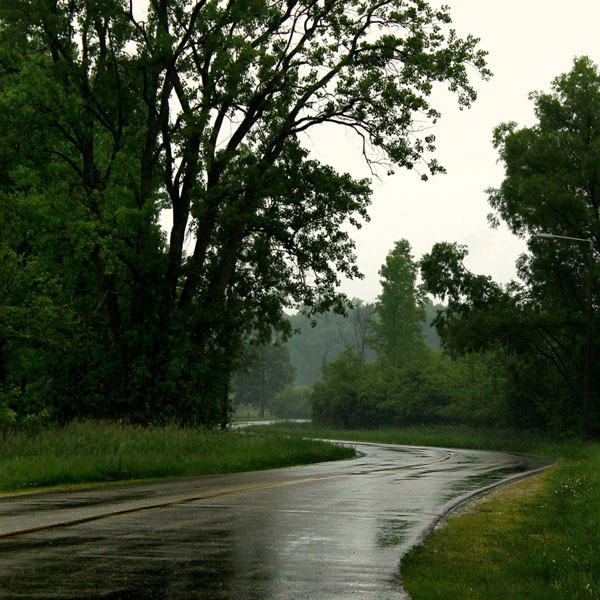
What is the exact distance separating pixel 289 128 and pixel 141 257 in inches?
304

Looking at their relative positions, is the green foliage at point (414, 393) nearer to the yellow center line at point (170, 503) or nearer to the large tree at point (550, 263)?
the large tree at point (550, 263)

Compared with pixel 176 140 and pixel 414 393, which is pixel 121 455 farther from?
pixel 414 393

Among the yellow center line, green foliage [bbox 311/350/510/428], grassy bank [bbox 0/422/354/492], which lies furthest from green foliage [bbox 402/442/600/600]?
green foliage [bbox 311/350/510/428]

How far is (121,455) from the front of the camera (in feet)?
67.6

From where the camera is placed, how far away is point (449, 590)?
738 cm

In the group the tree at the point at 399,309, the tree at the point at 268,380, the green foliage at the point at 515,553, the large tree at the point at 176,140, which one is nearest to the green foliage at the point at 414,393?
the tree at the point at 399,309

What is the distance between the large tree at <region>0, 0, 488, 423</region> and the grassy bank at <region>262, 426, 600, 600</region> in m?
15.9

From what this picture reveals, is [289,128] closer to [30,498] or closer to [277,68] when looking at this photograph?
[277,68]

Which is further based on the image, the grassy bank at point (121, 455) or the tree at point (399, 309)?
the tree at point (399, 309)

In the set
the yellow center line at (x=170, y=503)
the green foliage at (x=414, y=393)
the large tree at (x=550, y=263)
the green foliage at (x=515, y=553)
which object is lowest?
the yellow center line at (x=170, y=503)

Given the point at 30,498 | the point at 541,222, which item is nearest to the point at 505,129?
the point at 541,222

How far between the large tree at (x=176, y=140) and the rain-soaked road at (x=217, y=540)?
13.5m

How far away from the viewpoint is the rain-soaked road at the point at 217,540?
23.5 ft

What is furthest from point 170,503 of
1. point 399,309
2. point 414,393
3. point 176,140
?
point 399,309
